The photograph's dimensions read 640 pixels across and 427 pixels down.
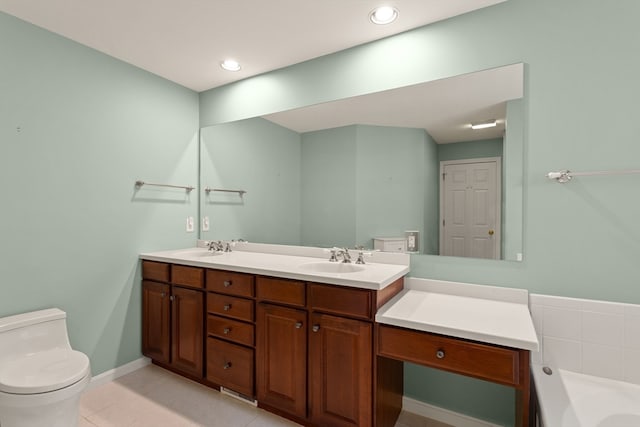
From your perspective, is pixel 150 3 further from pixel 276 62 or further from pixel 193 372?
pixel 193 372

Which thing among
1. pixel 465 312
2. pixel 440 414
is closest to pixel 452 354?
pixel 465 312

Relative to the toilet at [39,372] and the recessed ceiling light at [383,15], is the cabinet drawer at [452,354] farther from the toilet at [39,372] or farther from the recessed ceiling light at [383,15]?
the recessed ceiling light at [383,15]

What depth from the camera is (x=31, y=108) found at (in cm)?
193

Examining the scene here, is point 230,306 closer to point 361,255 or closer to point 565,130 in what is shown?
point 361,255

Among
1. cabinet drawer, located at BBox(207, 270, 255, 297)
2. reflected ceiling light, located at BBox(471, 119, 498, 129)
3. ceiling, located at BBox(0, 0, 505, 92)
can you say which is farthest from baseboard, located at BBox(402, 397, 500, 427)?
ceiling, located at BBox(0, 0, 505, 92)

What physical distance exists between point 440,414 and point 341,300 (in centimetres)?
102

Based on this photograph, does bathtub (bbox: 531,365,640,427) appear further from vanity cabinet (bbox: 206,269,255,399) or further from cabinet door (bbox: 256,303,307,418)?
vanity cabinet (bbox: 206,269,255,399)

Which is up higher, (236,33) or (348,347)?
(236,33)

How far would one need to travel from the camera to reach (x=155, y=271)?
246 centimetres

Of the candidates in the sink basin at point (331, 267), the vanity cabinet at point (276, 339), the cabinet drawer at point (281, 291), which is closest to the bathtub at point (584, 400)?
the vanity cabinet at point (276, 339)

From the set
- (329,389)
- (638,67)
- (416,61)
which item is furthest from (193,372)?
(638,67)

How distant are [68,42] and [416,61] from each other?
93.1 inches

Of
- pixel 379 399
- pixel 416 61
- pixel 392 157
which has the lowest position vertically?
pixel 379 399

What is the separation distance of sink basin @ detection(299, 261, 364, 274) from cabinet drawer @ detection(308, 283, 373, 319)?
0.32 metres
